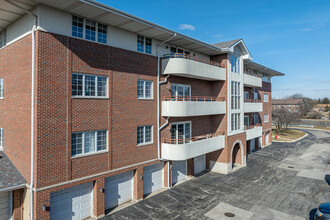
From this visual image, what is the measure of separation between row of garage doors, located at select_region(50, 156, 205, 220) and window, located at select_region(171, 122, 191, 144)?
7.16 feet

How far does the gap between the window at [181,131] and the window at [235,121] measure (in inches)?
212

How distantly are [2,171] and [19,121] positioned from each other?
2.67 metres

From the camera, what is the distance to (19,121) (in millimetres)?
11242

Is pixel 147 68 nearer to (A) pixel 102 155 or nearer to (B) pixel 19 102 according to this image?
(A) pixel 102 155

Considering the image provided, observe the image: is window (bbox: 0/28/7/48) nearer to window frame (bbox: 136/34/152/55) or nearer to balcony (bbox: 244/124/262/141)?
window frame (bbox: 136/34/152/55)

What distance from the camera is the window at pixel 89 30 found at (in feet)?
37.6

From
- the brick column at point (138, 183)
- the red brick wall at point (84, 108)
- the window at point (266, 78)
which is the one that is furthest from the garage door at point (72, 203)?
the window at point (266, 78)

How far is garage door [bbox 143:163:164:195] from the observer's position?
15.3 m

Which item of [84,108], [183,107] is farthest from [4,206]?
[183,107]

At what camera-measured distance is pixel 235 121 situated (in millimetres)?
21859

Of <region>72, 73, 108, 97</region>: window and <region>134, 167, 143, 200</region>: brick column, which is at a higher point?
<region>72, 73, 108, 97</region>: window

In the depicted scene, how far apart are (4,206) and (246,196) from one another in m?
14.6

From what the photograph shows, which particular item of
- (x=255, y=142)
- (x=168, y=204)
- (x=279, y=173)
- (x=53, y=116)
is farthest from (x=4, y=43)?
(x=255, y=142)

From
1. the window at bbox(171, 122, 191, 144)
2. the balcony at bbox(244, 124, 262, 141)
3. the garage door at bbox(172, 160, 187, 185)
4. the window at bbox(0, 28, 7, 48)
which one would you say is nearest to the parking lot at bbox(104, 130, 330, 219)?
the garage door at bbox(172, 160, 187, 185)
